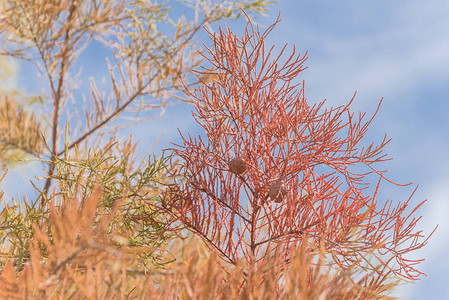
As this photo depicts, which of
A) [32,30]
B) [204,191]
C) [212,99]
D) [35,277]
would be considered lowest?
[35,277]

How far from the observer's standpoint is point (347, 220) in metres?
1.20

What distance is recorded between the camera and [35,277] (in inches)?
29.2

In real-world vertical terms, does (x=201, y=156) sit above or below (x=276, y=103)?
below

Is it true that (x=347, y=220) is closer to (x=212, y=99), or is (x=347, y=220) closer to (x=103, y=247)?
(x=212, y=99)

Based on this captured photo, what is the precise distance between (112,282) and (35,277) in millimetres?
124

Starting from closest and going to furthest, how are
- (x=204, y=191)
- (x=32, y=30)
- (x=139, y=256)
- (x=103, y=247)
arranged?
(x=103, y=247), (x=204, y=191), (x=139, y=256), (x=32, y=30)

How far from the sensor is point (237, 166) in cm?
115

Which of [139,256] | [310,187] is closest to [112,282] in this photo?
[310,187]

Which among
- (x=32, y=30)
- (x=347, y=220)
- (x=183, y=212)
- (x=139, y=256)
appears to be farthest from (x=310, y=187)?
(x=32, y=30)

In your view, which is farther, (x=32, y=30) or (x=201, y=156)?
(x=32, y=30)

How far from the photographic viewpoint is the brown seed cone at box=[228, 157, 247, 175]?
1151 mm

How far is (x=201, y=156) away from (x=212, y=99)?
17 cm

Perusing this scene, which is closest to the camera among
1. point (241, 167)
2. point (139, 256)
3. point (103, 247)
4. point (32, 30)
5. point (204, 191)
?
point (103, 247)

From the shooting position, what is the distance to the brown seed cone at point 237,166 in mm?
1151
